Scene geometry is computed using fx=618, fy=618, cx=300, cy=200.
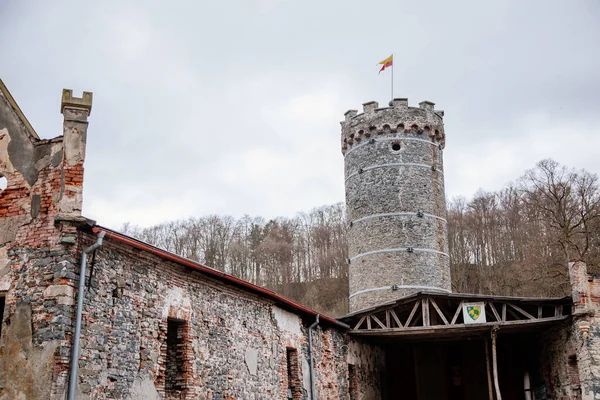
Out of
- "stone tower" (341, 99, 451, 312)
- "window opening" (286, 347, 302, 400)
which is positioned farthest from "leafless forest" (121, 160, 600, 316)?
"window opening" (286, 347, 302, 400)

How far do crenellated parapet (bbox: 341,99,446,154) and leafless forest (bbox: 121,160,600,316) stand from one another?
279 inches

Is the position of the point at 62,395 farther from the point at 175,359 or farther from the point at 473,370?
the point at 473,370

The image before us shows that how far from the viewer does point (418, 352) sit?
2220 cm

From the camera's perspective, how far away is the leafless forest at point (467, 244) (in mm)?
28719

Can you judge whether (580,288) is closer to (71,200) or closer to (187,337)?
(187,337)

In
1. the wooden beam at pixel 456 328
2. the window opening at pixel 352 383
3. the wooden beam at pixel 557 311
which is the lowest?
the window opening at pixel 352 383

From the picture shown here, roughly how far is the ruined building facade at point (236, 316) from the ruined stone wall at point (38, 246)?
2cm

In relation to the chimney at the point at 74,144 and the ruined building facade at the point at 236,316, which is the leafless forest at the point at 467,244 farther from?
the chimney at the point at 74,144

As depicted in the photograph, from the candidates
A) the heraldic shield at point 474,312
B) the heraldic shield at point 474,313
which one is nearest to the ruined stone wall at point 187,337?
the heraldic shield at point 474,313

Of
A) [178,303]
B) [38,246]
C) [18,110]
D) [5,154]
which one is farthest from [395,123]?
[38,246]

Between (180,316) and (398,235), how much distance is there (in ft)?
51.3

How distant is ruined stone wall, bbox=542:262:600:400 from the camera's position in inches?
599

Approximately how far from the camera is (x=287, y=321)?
15.3 metres

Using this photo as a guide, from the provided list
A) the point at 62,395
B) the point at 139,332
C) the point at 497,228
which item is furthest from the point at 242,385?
the point at 497,228
